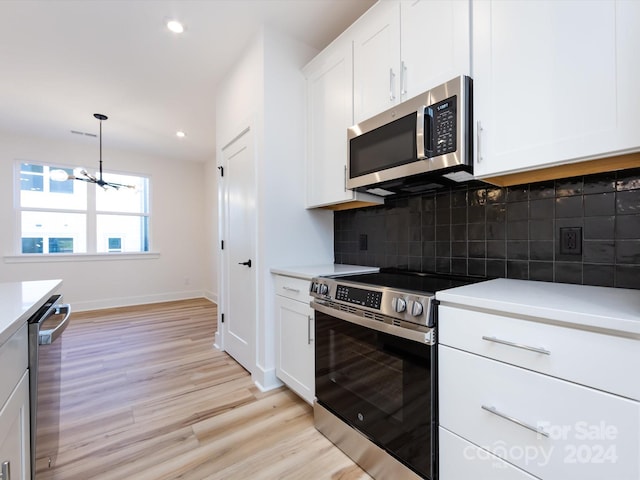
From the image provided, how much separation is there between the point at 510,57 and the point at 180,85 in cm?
304

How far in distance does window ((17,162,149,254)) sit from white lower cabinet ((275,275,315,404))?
4.37 metres

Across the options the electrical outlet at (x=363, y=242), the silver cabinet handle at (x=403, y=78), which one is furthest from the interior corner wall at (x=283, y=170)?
the silver cabinet handle at (x=403, y=78)

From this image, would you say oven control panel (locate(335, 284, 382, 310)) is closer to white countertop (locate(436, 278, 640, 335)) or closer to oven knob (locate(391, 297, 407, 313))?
oven knob (locate(391, 297, 407, 313))

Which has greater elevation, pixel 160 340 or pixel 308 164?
pixel 308 164

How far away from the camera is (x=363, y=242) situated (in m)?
2.40

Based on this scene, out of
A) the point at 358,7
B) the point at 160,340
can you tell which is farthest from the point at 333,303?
the point at 160,340

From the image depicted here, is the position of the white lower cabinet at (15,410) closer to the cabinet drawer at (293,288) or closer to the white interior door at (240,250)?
the cabinet drawer at (293,288)

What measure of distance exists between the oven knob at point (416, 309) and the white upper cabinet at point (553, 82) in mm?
648

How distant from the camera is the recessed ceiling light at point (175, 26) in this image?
7.20ft

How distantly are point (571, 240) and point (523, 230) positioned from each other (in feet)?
0.63

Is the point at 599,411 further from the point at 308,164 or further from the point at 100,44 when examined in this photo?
the point at 100,44

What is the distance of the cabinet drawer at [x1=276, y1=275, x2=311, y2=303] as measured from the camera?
75.2 inches

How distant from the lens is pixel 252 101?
2406mm

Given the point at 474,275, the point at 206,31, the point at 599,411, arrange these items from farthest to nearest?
the point at 206,31 < the point at 474,275 < the point at 599,411
